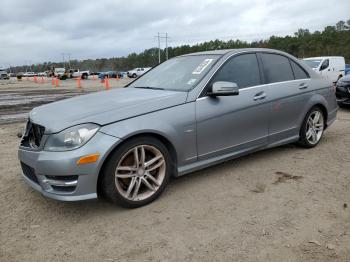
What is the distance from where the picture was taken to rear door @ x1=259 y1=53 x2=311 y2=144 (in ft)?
15.8

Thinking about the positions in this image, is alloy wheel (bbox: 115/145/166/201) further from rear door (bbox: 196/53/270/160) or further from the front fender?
rear door (bbox: 196/53/270/160)

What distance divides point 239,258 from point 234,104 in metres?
2.02

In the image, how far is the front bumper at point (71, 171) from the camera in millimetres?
3211

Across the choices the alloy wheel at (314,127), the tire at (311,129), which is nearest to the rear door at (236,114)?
the tire at (311,129)

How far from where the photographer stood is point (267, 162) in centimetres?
493

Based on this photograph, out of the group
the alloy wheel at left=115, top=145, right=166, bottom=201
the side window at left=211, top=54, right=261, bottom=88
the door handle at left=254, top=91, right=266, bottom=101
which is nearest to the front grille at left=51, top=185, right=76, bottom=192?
the alloy wheel at left=115, top=145, right=166, bottom=201

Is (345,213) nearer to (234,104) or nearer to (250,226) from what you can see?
(250,226)

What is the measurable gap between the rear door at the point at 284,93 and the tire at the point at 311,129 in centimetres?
16

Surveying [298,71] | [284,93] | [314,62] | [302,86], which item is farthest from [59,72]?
[284,93]

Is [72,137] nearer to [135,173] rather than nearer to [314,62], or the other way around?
[135,173]

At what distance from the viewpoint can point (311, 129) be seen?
218 inches

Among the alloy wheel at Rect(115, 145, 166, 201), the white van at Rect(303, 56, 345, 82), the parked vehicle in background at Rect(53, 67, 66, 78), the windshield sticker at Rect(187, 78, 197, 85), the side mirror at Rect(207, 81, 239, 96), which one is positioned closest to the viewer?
the alloy wheel at Rect(115, 145, 166, 201)

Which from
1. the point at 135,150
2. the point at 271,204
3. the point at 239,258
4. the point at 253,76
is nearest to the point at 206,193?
the point at 271,204

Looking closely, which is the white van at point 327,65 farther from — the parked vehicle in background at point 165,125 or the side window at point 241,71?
the side window at point 241,71
